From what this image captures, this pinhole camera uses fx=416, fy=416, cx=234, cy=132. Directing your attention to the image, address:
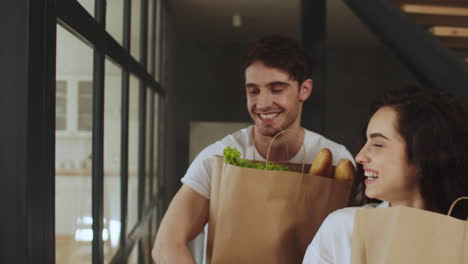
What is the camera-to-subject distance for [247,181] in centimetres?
97

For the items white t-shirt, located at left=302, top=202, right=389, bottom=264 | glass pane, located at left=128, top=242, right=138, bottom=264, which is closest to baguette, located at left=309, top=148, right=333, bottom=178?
white t-shirt, located at left=302, top=202, right=389, bottom=264

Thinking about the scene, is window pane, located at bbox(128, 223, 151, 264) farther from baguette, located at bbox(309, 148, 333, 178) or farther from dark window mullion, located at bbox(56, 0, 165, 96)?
baguette, located at bbox(309, 148, 333, 178)

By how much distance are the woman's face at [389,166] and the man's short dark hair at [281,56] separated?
39 cm

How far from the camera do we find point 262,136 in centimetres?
129

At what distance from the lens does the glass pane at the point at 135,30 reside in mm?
2528

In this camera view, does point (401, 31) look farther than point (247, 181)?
Yes

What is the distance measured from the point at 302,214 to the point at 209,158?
0.36 metres

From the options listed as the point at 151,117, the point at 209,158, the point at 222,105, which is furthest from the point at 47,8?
the point at 222,105

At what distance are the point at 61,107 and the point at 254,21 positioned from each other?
432cm

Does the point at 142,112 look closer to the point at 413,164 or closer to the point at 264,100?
the point at 264,100

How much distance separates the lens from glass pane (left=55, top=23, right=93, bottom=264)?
47.8 inches

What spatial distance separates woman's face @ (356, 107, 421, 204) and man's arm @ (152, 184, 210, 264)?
19.0 inches

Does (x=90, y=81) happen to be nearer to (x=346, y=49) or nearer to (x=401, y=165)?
(x=401, y=165)

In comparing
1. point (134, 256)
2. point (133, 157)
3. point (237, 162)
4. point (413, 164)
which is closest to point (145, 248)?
point (134, 256)
